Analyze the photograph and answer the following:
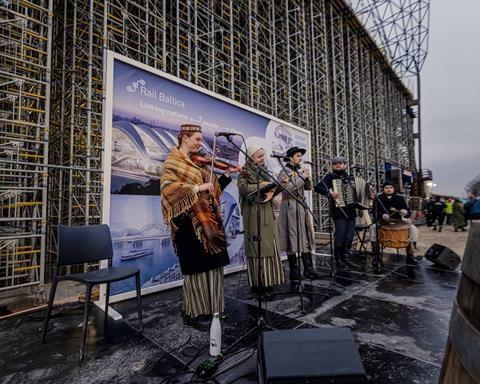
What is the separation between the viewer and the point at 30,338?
6.49ft

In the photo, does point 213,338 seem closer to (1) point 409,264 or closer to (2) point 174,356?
(2) point 174,356

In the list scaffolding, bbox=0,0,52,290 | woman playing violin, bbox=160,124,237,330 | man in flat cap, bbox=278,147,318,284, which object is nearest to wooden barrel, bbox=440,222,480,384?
woman playing violin, bbox=160,124,237,330

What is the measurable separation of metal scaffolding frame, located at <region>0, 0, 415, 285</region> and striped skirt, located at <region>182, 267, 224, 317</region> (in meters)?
1.82

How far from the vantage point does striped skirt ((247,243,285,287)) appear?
270 centimetres

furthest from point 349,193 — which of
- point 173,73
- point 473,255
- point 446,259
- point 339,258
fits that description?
point 173,73

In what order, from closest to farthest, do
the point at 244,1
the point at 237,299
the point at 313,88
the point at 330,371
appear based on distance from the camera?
1. the point at 330,371
2. the point at 237,299
3. the point at 244,1
4. the point at 313,88

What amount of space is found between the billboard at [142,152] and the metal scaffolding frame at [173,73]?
1.75ft

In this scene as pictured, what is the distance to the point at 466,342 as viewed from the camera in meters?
0.64

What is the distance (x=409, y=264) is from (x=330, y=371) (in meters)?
4.09

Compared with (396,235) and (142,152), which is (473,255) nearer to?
(142,152)

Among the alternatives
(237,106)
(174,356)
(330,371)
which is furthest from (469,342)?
(237,106)

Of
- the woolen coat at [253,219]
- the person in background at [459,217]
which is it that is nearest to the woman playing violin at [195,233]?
the woolen coat at [253,219]

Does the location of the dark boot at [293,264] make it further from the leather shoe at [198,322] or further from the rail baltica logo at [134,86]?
the rail baltica logo at [134,86]

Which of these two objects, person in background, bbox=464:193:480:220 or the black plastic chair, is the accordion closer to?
the black plastic chair
